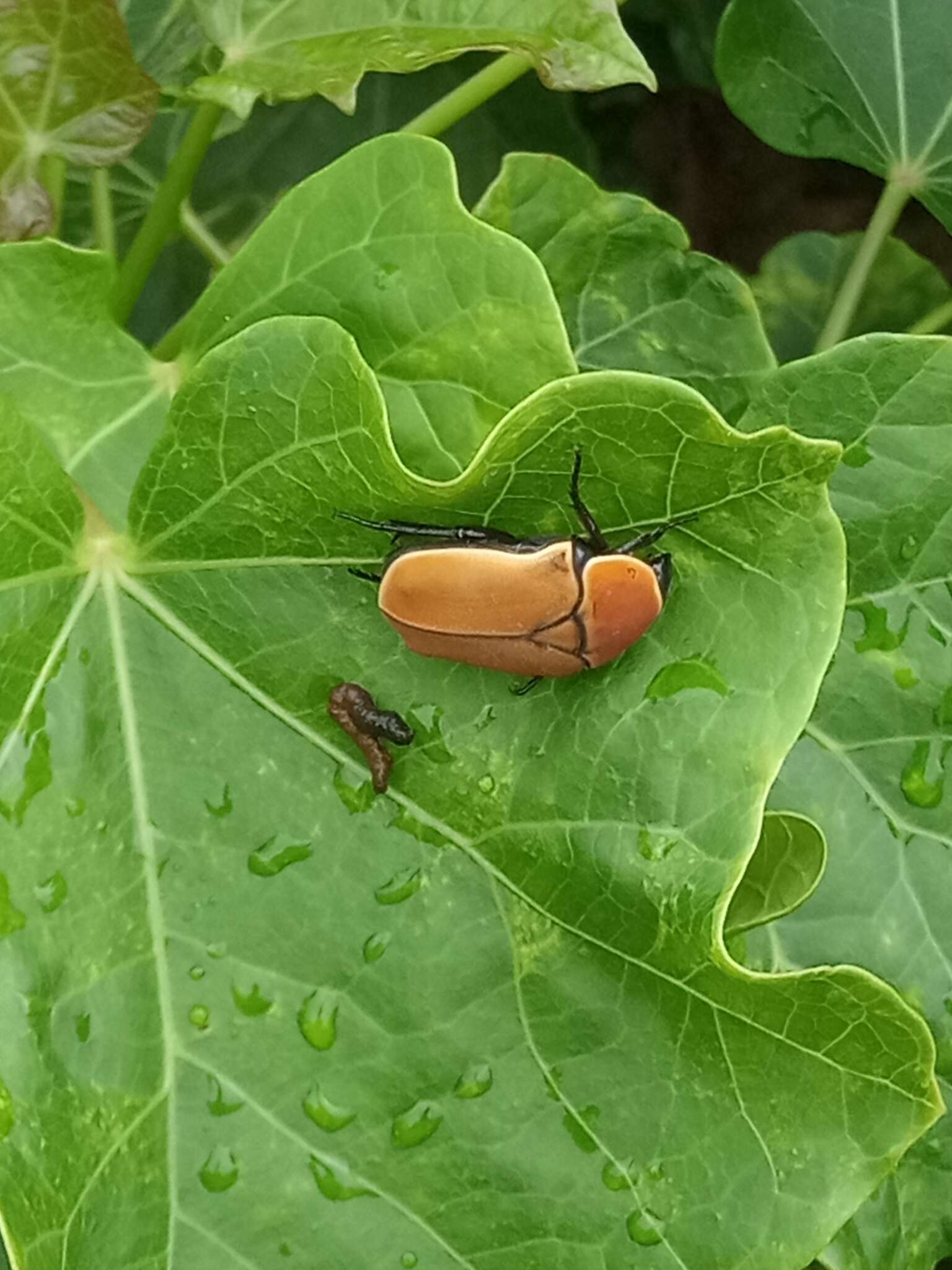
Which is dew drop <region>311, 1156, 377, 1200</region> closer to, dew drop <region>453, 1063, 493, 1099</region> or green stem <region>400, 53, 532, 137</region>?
dew drop <region>453, 1063, 493, 1099</region>

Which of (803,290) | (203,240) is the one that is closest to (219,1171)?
(203,240)

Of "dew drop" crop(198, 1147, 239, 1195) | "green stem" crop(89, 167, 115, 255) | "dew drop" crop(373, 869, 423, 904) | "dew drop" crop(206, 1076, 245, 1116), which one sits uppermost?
"green stem" crop(89, 167, 115, 255)

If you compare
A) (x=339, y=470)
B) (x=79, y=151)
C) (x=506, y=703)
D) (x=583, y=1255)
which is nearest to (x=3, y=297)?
(x=79, y=151)

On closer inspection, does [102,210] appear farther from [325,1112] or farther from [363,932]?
[325,1112]

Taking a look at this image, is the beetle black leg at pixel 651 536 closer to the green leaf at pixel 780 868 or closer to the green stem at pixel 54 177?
the green leaf at pixel 780 868

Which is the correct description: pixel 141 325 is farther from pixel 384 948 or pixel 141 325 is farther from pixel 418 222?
pixel 384 948

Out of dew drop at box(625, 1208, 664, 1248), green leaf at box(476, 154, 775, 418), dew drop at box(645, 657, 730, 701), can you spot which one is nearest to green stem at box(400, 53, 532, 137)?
green leaf at box(476, 154, 775, 418)
